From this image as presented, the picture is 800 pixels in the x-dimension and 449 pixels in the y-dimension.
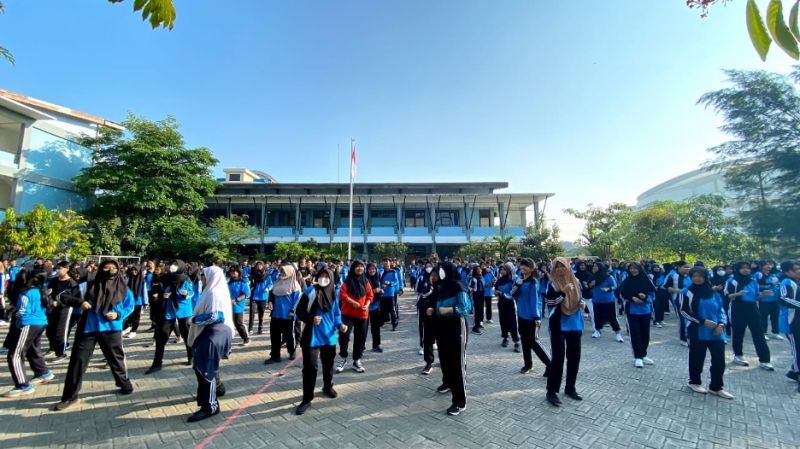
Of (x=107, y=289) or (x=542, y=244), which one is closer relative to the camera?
(x=107, y=289)

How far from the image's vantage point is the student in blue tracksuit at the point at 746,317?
6.14 m

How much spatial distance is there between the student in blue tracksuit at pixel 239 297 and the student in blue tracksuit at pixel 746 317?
398 inches

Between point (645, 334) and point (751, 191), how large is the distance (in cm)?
1640

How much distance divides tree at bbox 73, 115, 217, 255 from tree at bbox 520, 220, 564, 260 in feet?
77.7

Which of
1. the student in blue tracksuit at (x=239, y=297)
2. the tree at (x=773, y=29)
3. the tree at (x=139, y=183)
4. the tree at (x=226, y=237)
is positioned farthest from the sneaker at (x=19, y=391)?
the tree at (x=139, y=183)

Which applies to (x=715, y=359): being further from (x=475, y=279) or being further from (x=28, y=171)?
(x=28, y=171)

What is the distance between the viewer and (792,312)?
5.69m

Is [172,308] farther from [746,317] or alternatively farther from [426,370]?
[746,317]

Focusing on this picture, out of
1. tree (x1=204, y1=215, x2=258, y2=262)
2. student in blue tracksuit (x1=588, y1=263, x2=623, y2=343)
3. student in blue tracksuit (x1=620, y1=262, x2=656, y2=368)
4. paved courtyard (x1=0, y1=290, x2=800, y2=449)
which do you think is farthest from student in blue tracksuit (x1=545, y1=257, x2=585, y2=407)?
tree (x1=204, y1=215, x2=258, y2=262)

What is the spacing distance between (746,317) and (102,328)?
36.1 feet

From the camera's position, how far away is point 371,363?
21.0 ft

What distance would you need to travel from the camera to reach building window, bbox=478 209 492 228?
32.8m

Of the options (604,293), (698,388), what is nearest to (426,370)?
(698,388)

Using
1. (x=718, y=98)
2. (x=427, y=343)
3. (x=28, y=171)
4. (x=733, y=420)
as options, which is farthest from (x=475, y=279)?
(x=28, y=171)
